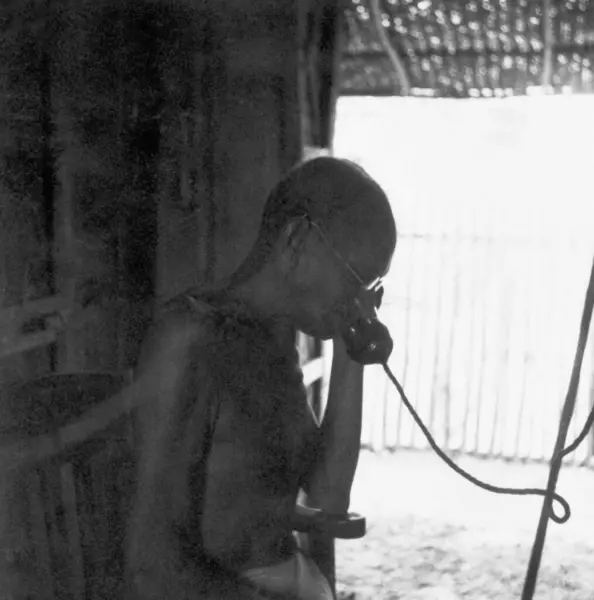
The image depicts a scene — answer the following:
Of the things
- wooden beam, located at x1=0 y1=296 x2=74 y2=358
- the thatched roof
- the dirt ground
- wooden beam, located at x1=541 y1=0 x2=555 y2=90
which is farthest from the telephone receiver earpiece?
the dirt ground

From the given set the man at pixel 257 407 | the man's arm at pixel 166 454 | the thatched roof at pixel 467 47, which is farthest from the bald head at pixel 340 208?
the thatched roof at pixel 467 47

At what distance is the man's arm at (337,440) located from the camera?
0.70m

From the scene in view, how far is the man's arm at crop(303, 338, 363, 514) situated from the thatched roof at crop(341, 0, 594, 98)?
1.35 feet

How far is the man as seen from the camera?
1.93 feet

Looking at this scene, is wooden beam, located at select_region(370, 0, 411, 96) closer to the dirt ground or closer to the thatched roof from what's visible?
the thatched roof

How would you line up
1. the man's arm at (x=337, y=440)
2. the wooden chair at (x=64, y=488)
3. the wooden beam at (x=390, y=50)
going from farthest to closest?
the wooden beam at (x=390, y=50), the man's arm at (x=337, y=440), the wooden chair at (x=64, y=488)

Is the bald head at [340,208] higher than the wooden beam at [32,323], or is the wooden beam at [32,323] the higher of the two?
the bald head at [340,208]

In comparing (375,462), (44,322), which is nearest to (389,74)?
(44,322)

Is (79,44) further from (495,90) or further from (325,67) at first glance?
(495,90)

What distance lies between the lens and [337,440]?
0.70 m

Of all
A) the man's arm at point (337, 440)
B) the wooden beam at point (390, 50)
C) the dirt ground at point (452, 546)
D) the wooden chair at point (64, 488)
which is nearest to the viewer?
the wooden chair at point (64, 488)

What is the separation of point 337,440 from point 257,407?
110mm

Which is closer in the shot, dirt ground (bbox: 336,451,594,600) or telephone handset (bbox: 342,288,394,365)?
telephone handset (bbox: 342,288,394,365)

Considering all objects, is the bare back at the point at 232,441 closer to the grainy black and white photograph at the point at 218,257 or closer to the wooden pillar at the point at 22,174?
the grainy black and white photograph at the point at 218,257
